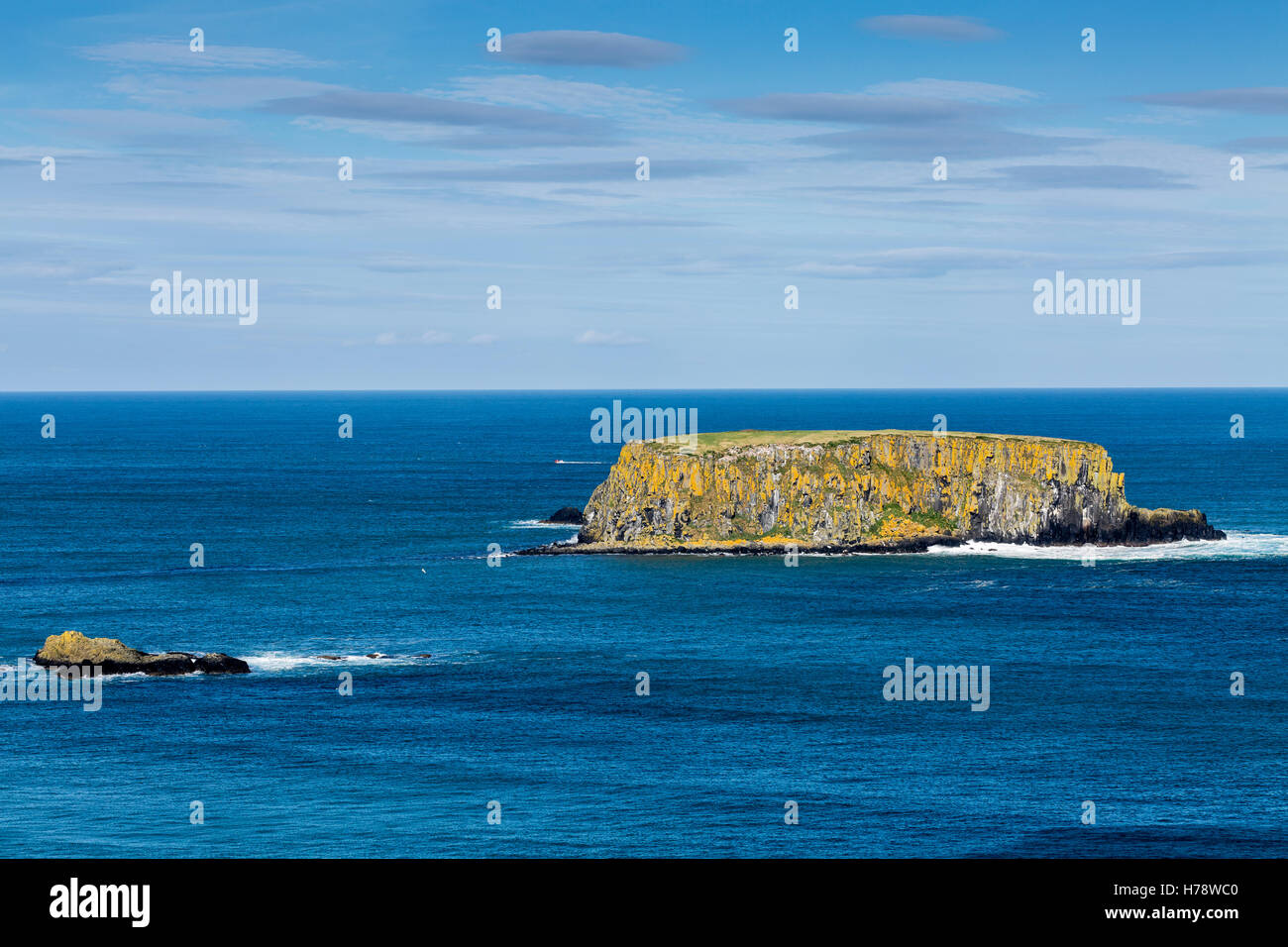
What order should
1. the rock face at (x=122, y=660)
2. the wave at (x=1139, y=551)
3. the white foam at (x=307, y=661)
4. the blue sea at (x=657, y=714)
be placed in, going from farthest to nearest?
the wave at (x=1139, y=551)
the white foam at (x=307, y=661)
the rock face at (x=122, y=660)
the blue sea at (x=657, y=714)

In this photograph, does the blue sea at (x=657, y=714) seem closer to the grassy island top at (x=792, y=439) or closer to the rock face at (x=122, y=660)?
the rock face at (x=122, y=660)

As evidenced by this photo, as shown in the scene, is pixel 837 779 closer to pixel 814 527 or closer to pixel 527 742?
pixel 527 742

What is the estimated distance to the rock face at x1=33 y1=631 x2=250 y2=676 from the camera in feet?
362

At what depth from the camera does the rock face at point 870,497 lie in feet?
592

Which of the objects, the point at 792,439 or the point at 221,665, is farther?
the point at 792,439

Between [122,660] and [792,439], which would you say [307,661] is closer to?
[122,660]

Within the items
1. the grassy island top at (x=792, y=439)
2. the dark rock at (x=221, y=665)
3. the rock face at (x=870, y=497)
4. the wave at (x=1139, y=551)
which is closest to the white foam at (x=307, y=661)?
the dark rock at (x=221, y=665)

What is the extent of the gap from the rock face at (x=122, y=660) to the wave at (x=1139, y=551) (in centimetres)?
9707

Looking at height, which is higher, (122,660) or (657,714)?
(122,660)

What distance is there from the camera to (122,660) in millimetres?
110688

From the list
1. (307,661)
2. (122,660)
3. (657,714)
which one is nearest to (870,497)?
(307,661)

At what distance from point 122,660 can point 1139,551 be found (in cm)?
12308
